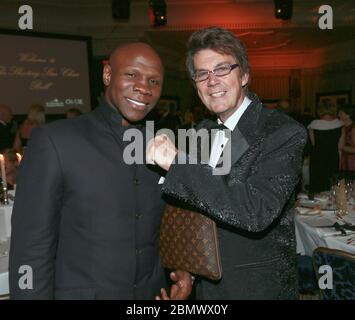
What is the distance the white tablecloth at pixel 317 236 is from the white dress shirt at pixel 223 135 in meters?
A: 1.56

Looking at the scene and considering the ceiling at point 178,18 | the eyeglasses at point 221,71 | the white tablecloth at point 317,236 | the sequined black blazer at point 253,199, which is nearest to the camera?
the sequined black blazer at point 253,199

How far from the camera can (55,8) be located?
10.3m

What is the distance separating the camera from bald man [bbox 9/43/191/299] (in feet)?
5.00

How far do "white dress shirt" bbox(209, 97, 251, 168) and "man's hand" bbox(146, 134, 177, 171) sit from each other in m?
0.36

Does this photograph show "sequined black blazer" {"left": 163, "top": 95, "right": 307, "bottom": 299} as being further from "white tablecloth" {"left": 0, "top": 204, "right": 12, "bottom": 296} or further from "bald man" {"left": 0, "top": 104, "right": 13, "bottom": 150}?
"bald man" {"left": 0, "top": 104, "right": 13, "bottom": 150}

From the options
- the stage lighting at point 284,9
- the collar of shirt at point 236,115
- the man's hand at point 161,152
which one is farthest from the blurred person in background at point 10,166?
the stage lighting at point 284,9

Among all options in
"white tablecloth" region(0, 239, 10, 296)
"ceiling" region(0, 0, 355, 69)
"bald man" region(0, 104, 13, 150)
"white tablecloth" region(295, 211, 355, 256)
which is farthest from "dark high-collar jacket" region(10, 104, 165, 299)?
"ceiling" region(0, 0, 355, 69)

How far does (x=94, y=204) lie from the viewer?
158cm

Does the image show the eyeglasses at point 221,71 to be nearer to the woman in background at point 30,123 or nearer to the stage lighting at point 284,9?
the woman in background at point 30,123

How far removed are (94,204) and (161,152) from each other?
357mm

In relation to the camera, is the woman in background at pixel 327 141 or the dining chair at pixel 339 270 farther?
the woman in background at pixel 327 141

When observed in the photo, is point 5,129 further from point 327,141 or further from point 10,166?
point 327,141

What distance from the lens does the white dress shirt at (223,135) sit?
5.74ft

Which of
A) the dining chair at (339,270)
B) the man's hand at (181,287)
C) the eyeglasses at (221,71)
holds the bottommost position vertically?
the dining chair at (339,270)
